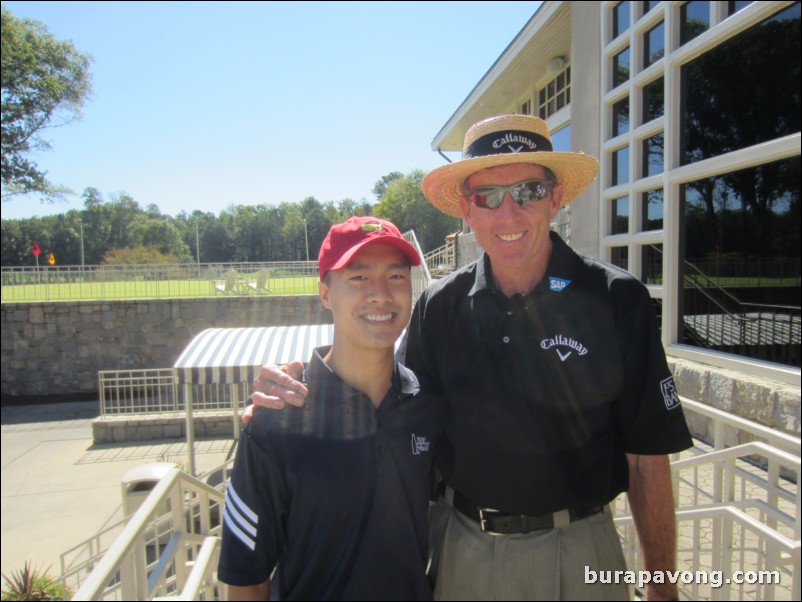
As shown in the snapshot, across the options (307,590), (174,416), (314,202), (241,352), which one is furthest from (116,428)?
(314,202)

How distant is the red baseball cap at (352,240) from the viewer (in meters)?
1.56

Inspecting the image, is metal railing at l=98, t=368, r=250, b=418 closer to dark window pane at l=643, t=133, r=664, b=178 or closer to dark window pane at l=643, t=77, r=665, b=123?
dark window pane at l=643, t=133, r=664, b=178

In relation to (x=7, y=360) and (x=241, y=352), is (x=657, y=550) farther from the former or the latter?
(x=7, y=360)

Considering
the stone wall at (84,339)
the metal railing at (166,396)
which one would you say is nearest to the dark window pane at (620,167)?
the metal railing at (166,396)

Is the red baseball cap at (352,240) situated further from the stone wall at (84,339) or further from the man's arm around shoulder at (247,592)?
the stone wall at (84,339)

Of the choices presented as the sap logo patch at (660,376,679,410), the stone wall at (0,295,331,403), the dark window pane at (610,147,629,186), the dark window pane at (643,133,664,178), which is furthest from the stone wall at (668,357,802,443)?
the stone wall at (0,295,331,403)

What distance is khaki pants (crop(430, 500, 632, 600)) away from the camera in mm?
1603

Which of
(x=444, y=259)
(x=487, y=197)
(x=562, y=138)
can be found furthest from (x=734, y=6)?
(x=444, y=259)

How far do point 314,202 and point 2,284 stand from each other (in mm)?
29247

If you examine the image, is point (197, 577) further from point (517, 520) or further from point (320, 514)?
point (517, 520)

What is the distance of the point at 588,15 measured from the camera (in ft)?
20.9

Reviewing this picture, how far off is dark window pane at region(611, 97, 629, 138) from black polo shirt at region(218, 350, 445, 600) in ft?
18.1

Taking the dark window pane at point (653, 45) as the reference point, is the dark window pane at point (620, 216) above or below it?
below

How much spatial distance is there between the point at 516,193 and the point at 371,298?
72 cm
